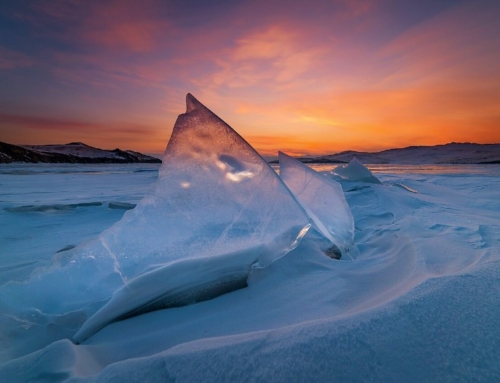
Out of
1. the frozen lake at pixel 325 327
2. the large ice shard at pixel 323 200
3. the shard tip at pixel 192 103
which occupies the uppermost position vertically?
the shard tip at pixel 192 103

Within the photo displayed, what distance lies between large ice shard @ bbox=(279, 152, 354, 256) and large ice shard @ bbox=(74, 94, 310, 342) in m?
0.39

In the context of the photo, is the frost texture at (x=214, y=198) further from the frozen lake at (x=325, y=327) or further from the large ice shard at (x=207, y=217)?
the frozen lake at (x=325, y=327)

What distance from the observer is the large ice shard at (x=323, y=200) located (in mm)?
1759

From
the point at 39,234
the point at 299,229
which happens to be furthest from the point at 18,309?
the point at 39,234

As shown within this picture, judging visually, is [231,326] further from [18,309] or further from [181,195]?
[18,309]

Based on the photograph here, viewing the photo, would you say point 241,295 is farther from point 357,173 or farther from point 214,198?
point 357,173

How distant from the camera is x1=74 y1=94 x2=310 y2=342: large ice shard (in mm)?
1225

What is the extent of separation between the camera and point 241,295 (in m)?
1.21

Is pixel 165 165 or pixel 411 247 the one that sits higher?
pixel 165 165

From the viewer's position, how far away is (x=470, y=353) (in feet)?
2.16

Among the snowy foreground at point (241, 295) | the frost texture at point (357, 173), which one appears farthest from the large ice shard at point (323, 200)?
the frost texture at point (357, 173)

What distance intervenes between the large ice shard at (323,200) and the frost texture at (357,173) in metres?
3.02

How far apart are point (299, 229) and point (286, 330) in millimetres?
687

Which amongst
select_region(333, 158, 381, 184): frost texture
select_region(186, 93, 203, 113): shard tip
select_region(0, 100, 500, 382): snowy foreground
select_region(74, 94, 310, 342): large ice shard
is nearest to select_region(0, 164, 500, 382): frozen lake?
select_region(0, 100, 500, 382): snowy foreground
